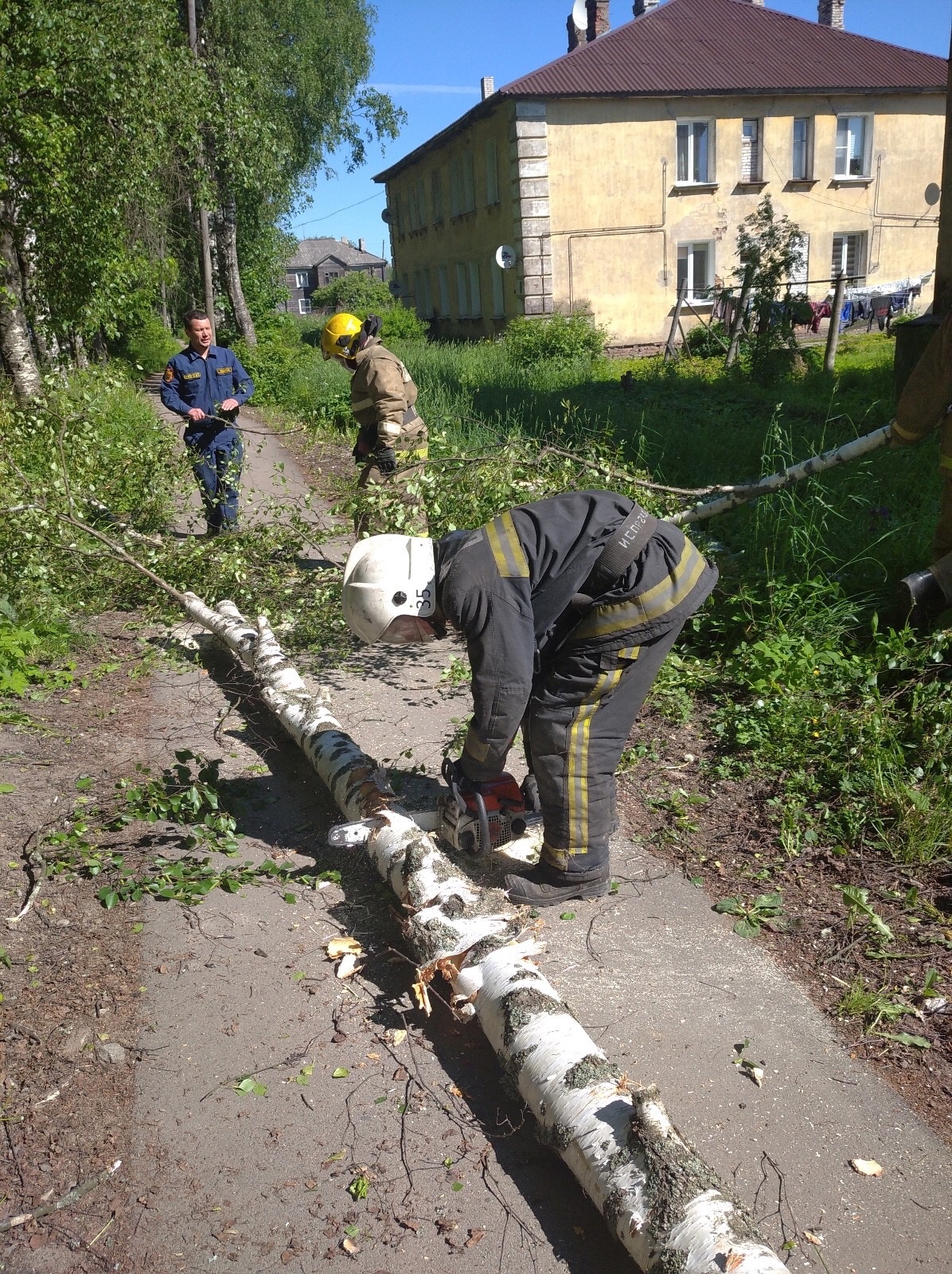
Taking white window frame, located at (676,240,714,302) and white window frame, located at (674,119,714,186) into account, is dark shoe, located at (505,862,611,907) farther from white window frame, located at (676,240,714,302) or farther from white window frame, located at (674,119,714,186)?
white window frame, located at (674,119,714,186)

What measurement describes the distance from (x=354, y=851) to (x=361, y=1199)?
5.19 feet

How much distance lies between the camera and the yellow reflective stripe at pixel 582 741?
127 inches

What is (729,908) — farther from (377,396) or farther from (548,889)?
(377,396)

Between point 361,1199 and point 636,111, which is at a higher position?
point 636,111

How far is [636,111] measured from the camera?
896 inches

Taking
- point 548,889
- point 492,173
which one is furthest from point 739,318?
point 492,173

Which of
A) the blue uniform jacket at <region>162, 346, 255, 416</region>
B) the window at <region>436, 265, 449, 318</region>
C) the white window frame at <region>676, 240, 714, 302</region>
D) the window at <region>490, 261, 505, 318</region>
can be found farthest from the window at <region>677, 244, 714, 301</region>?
the blue uniform jacket at <region>162, 346, 255, 416</region>

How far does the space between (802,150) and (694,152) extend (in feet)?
10.3

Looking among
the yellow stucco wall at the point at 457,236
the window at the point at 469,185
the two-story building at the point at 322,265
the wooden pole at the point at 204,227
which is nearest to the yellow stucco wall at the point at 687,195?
the yellow stucco wall at the point at 457,236

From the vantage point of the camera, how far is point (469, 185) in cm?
2733

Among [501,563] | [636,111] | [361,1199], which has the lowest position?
[361,1199]

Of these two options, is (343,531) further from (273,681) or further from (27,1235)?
(27,1235)

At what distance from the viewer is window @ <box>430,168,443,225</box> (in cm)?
3018

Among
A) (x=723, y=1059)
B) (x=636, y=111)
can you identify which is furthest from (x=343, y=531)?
(x=636, y=111)
